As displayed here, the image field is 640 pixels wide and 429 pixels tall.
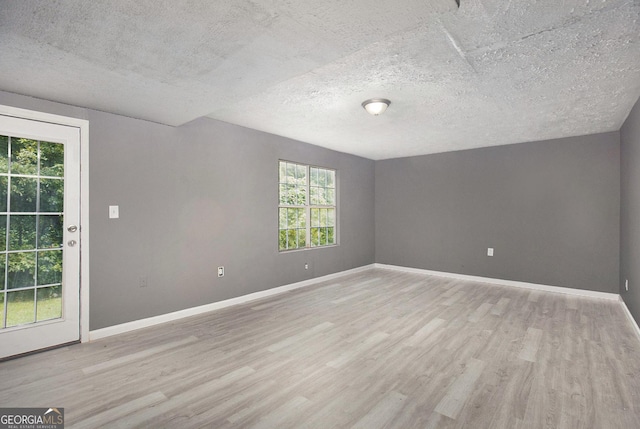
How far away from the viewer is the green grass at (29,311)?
2.61m

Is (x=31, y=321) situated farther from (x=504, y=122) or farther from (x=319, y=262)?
(x=504, y=122)

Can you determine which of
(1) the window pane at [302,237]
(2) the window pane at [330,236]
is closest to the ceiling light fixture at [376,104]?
(1) the window pane at [302,237]

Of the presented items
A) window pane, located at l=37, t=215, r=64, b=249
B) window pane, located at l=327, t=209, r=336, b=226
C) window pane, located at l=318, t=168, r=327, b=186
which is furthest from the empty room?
window pane, located at l=327, t=209, r=336, b=226

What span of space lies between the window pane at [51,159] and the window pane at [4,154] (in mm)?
216

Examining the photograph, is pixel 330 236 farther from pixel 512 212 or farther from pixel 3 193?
pixel 3 193

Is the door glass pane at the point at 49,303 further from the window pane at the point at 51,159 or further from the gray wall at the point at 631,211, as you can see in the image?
the gray wall at the point at 631,211

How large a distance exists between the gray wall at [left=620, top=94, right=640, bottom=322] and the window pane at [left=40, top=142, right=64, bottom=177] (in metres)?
5.59


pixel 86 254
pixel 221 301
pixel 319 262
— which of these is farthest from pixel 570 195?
pixel 86 254

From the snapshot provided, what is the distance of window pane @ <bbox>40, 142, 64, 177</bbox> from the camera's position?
2.78 metres

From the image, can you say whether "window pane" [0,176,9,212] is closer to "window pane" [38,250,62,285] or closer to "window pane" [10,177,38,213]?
"window pane" [10,177,38,213]

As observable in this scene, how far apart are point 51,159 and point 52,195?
13.0 inches

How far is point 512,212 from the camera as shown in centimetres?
521

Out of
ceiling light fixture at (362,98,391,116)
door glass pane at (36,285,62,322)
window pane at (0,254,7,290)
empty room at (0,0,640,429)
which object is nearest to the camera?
empty room at (0,0,640,429)

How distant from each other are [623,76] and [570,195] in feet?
8.54
